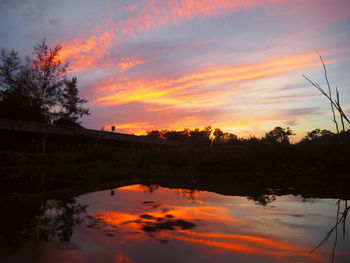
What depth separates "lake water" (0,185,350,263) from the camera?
276 cm

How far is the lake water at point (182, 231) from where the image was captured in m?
2.76

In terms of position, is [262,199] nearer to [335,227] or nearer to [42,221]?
[335,227]

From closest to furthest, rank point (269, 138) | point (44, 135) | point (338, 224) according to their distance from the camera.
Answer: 1. point (338, 224)
2. point (269, 138)
3. point (44, 135)

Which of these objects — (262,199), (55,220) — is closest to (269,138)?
(262,199)

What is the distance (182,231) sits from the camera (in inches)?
140

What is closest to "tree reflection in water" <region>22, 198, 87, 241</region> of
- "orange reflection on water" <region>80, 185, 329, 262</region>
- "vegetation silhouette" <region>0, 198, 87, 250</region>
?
"vegetation silhouette" <region>0, 198, 87, 250</region>

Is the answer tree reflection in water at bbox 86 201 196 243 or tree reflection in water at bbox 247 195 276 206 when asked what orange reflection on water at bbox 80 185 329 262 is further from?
tree reflection in water at bbox 247 195 276 206

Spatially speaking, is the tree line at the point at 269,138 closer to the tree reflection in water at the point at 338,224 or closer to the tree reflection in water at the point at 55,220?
the tree reflection in water at the point at 338,224

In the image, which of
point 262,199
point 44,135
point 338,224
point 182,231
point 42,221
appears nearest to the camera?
point 182,231

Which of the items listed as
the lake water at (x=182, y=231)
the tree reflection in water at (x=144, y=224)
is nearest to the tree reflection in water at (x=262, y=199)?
the lake water at (x=182, y=231)

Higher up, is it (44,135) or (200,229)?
(44,135)

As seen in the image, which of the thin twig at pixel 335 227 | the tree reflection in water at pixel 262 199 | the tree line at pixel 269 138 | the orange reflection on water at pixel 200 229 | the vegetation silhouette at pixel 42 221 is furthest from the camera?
the tree line at pixel 269 138

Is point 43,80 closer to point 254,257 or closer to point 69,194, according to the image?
point 69,194

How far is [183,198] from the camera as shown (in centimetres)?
593
